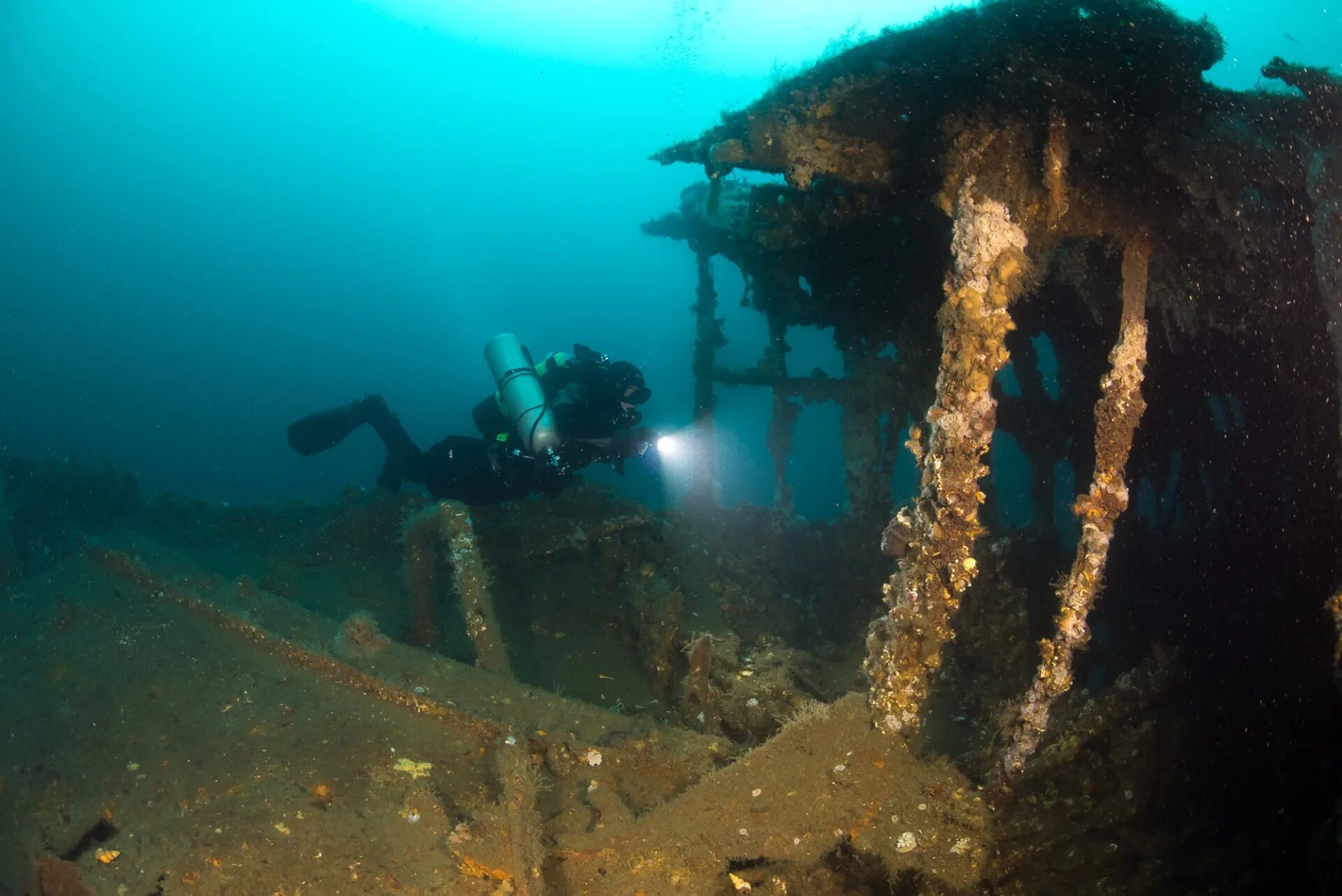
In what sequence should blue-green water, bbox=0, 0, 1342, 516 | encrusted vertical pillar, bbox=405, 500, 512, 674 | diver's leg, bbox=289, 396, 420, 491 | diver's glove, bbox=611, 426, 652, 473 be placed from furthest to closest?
1. blue-green water, bbox=0, 0, 1342, 516
2. diver's leg, bbox=289, 396, 420, 491
3. diver's glove, bbox=611, 426, 652, 473
4. encrusted vertical pillar, bbox=405, 500, 512, 674

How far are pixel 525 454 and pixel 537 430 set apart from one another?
0.35 meters

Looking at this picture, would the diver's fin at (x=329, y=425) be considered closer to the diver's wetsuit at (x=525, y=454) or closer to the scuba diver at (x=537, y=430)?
the diver's wetsuit at (x=525, y=454)

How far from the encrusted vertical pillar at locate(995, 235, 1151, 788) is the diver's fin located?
9434mm

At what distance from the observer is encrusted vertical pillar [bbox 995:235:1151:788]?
3051 mm

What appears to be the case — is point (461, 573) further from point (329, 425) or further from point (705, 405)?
point (329, 425)

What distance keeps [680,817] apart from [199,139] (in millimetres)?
159966

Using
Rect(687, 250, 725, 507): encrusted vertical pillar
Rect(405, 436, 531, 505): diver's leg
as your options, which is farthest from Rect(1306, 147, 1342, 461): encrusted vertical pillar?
Rect(687, 250, 725, 507): encrusted vertical pillar

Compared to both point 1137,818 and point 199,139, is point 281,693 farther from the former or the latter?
point 199,139

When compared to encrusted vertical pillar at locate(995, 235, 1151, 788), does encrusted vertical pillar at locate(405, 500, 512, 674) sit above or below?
below

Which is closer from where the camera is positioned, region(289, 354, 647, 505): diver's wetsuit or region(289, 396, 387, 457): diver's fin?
region(289, 354, 647, 505): diver's wetsuit

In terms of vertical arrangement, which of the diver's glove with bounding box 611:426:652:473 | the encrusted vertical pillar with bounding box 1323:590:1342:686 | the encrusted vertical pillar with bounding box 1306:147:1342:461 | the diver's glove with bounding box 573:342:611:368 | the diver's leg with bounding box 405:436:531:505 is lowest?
the diver's leg with bounding box 405:436:531:505

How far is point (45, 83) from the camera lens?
3979 inches

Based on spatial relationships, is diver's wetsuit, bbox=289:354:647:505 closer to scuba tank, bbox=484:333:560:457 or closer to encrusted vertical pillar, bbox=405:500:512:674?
scuba tank, bbox=484:333:560:457

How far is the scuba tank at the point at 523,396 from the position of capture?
7.59m
